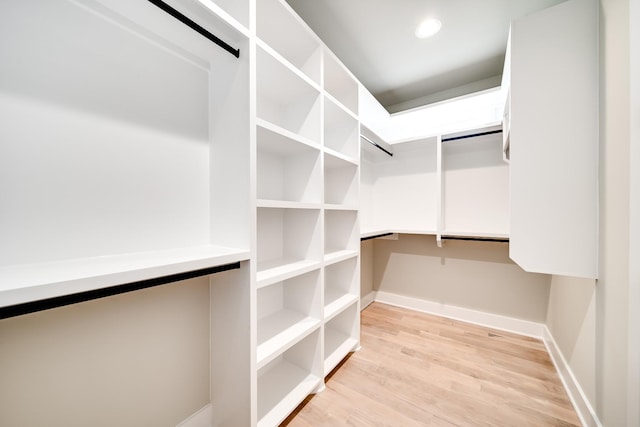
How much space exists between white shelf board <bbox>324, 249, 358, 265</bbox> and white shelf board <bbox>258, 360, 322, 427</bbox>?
2.41 feet

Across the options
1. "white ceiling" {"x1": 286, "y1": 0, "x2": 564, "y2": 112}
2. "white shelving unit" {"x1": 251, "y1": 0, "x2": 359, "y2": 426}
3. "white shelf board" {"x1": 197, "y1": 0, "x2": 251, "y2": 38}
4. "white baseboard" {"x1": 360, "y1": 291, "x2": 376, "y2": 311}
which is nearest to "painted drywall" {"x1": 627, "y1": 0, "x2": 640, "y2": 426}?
"white ceiling" {"x1": 286, "y1": 0, "x2": 564, "y2": 112}

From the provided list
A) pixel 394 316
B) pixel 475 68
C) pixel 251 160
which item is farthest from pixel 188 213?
pixel 475 68

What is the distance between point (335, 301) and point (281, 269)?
707 mm

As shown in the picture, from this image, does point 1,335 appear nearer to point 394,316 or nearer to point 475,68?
point 394,316

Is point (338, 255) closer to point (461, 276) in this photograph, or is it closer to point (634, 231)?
point (634, 231)

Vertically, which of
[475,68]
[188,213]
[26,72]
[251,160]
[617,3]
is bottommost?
[188,213]

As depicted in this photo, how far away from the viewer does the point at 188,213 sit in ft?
3.57

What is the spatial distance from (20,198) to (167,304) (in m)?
0.63

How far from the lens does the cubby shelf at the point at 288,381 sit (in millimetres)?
1175

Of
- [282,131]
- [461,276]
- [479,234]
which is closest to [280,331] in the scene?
[282,131]

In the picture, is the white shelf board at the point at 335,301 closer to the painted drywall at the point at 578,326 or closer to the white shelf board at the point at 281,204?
the white shelf board at the point at 281,204

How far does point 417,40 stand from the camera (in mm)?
1872

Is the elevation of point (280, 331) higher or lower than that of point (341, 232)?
lower

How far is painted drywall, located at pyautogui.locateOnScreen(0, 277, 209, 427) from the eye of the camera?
72 cm
